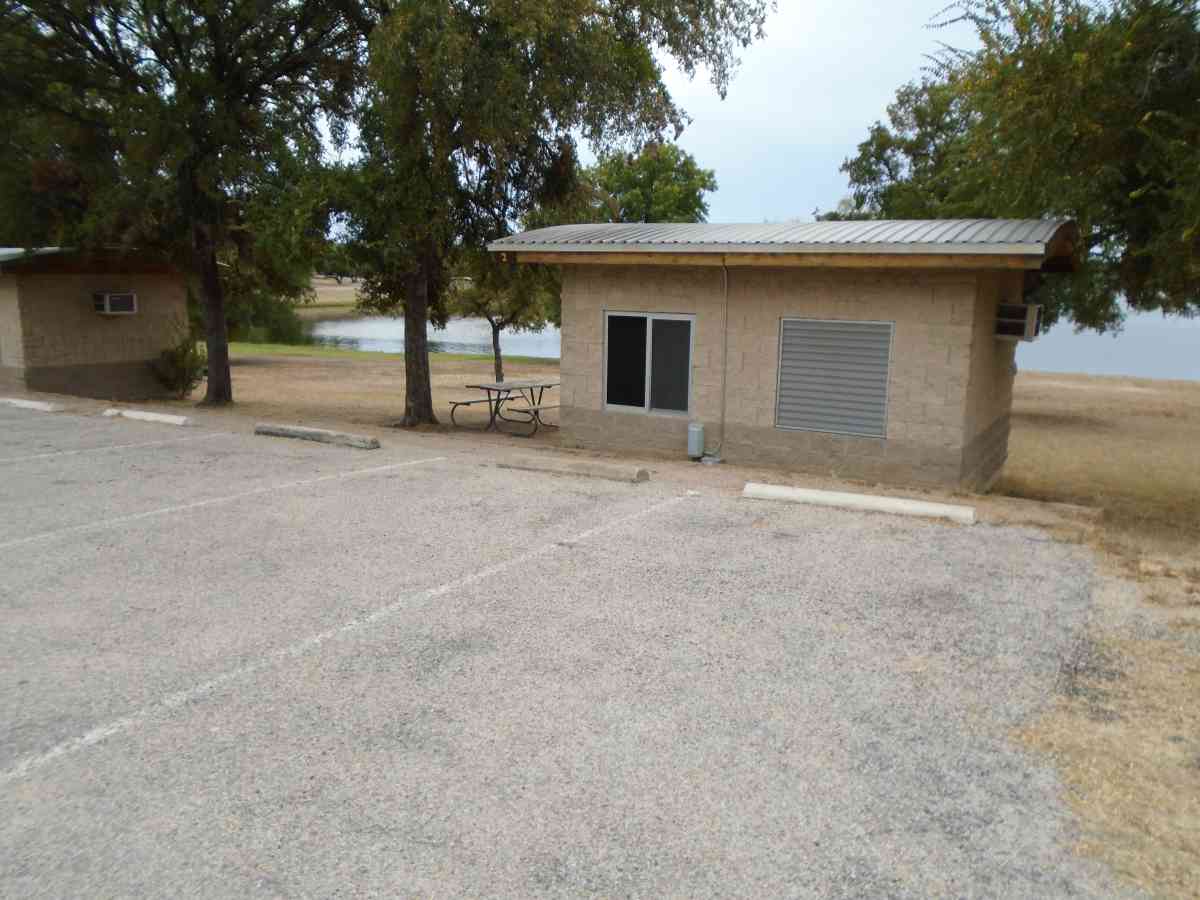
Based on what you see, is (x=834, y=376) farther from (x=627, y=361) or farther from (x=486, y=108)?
(x=486, y=108)

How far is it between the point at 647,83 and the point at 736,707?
44.7ft

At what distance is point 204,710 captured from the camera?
4820 millimetres

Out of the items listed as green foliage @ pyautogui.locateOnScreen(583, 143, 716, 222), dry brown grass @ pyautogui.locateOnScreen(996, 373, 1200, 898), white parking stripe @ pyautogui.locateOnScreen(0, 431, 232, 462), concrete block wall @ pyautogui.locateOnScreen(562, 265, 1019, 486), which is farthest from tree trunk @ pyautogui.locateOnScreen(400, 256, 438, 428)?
green foliage @ pyautogui.locateOnScreen(583, 143, 716, 222)

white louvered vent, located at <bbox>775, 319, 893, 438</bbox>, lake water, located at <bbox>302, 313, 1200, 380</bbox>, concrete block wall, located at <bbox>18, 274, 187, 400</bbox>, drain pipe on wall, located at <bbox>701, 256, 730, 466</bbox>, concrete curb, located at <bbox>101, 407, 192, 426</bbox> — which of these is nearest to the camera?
white louvered vent, located at <bbox>775, 319, 893, 438</bbox>

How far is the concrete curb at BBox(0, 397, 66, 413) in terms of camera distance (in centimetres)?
1555

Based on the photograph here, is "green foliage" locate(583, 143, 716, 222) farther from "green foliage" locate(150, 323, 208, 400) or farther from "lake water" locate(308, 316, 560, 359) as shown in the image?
"green foliage" locate(150, 323, 208, 400)

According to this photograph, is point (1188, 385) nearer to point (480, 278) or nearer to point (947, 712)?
point (480, 278)

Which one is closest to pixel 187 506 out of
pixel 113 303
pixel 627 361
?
pixel 627 361

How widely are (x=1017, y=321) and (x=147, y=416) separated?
42.1ft

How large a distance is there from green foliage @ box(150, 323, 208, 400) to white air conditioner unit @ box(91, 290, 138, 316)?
140cm

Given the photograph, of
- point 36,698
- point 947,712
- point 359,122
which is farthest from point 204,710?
point 359,122

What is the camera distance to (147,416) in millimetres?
14891

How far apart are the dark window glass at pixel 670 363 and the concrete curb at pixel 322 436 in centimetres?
395

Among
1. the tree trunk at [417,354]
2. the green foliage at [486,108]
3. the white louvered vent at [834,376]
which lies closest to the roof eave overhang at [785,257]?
the white louvered vent at [834,376]
